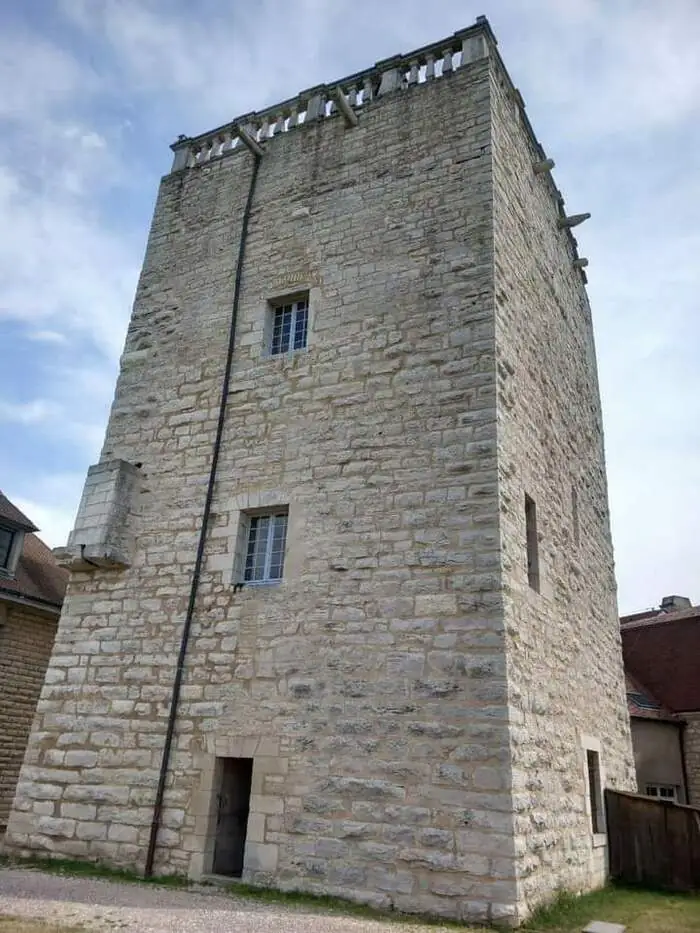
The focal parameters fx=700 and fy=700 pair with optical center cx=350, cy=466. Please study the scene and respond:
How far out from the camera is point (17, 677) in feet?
35.8

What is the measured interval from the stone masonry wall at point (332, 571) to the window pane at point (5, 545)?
437cm

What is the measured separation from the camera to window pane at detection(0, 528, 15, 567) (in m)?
11.5

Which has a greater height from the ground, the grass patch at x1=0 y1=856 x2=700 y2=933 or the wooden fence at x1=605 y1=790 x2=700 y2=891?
the wooden fence at x1=605 y1=790 x2=700 y2=891

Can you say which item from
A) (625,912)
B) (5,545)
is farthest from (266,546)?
(5,545)

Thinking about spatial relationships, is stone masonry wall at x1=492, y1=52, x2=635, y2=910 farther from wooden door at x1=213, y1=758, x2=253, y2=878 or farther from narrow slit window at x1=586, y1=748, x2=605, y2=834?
wooden door at x1=213, y1=758, x2=253, y2=878

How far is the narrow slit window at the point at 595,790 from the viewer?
7.66 meters

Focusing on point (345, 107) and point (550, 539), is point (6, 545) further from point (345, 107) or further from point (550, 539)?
point (550, 539)

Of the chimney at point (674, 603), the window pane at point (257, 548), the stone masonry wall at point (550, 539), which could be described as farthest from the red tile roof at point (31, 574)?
the chimney at point (674, 603)

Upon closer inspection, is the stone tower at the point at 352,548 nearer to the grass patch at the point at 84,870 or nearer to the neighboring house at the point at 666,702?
the grass patch at the point at 84,870

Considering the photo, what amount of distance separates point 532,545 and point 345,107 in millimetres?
5978

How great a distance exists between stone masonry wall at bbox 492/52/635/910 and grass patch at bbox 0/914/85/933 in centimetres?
310

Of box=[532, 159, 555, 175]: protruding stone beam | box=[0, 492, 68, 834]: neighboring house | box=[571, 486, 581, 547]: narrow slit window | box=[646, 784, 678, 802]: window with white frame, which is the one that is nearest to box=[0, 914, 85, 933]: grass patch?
box=[571, 486, 581, 547]: narrow slit window

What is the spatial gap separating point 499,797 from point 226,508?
12.6 ft

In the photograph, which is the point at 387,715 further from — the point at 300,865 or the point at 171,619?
the point at 171,619
